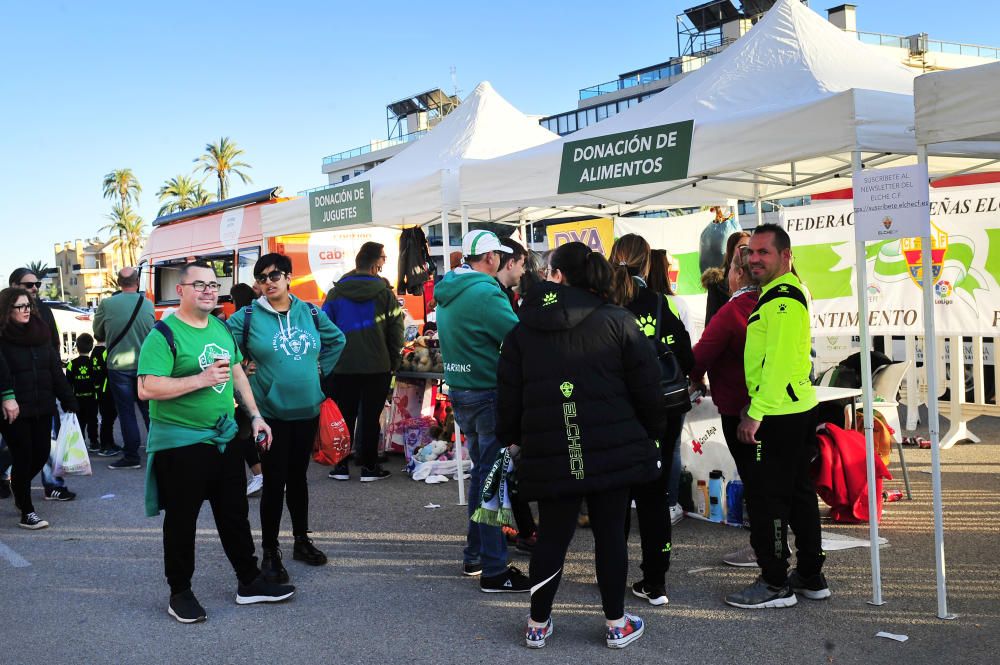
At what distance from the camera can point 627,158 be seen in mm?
5605

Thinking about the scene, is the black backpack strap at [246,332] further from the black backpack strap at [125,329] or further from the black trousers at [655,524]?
the black backpack strap at [125,329]

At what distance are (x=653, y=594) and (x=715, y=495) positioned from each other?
5.24 ft

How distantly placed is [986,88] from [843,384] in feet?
11.7

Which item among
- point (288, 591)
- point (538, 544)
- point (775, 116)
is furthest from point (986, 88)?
point (288, 591)

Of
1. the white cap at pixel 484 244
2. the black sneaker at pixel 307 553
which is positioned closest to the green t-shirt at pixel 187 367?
the black sneaker at pixel 307 553

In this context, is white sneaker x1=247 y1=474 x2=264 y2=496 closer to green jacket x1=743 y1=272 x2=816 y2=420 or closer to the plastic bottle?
the plastic bottle

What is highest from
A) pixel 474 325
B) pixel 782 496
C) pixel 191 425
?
pixel 474 325

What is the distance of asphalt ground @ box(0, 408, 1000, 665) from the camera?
378 cm

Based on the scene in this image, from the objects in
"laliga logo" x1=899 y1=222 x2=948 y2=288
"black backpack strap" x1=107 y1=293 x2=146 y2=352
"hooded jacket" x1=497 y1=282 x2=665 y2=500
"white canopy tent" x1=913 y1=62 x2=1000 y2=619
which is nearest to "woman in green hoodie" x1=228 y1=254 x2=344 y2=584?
"hooded jacket" x1=497 y1=282 x2=665 y2=500

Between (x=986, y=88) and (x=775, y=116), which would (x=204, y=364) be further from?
(x=986, y=88)

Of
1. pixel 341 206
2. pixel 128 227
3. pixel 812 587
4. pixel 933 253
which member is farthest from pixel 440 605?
pixel 128 227

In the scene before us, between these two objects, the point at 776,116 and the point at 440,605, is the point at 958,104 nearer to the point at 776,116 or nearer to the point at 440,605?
the point at 776,116

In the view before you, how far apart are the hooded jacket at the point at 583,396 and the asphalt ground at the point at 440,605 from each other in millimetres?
800

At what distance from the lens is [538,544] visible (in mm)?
3756
